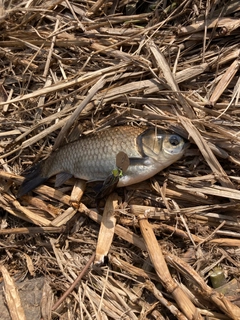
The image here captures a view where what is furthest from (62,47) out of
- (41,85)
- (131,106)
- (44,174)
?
(44,174)

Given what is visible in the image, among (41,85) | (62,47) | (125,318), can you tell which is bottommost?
(125,318)

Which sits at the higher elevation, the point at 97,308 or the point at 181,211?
the point at 181,211

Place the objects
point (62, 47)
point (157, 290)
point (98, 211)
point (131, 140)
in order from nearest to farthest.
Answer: point (157, 290)
point (131, 140)
point (98, 211)
point (62, 47)

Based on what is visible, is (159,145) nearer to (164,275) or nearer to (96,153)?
(96,153)

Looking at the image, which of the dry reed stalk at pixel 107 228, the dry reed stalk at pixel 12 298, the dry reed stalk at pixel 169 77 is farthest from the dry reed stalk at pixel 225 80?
the dry reed stalk at pixel 12 298

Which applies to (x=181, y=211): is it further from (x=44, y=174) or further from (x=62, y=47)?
(x=62, y=47)

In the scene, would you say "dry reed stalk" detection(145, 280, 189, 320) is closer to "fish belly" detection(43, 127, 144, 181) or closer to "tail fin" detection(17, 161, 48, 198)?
"fish belly" detection(43, 127, 144, 181)

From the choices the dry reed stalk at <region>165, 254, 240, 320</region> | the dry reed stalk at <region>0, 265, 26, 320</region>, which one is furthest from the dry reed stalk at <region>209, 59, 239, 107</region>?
the dry reed stalk at <region>0, 265, 26, 320</region>
